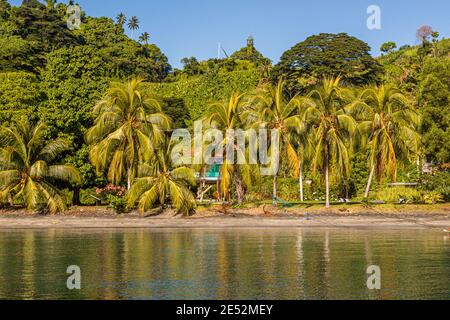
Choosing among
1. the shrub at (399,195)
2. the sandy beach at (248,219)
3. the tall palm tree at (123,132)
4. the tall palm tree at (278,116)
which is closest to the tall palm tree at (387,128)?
the shrub at (399,195)

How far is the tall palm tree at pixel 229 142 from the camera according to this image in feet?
156

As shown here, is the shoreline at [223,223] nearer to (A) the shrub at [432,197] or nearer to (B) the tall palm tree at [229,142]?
(B) the tall palm tree at [229,142]

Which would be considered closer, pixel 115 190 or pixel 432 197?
pixel 115 190

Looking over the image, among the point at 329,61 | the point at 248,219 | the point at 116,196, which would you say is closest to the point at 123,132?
the point at 116,196

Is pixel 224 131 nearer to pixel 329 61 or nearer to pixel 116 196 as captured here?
pixel 116 196

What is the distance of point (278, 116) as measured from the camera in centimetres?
4894

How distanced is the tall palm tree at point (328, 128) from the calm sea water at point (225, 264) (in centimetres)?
805

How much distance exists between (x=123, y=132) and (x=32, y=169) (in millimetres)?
6626

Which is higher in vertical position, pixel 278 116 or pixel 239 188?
pixel 278 116

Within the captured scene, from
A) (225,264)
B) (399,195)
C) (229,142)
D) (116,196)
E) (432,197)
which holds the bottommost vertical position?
(225,264)

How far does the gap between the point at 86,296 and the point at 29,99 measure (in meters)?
32.5
